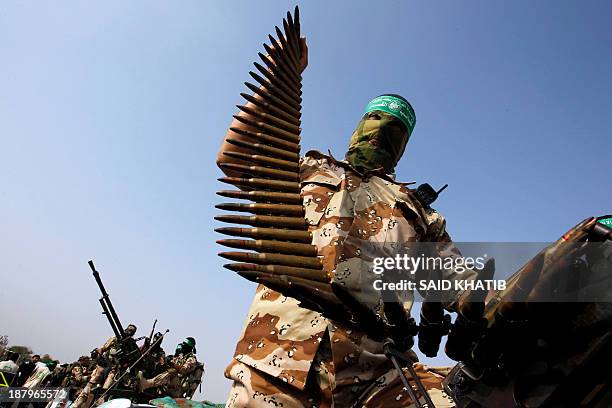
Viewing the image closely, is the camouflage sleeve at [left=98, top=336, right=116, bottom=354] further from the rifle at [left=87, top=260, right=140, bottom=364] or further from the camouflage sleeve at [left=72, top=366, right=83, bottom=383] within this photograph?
the camouflage sleeve at [left=72, top=366, right=83, bottom=383]

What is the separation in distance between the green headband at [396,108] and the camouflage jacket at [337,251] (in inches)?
30.2

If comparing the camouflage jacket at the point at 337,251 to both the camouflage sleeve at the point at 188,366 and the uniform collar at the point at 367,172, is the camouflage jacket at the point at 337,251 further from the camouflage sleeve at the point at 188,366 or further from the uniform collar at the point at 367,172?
the camouflage sleeve at the point at 188,366

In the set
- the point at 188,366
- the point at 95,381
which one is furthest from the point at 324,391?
the point at 95,381

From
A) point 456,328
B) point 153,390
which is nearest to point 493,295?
point 456,328

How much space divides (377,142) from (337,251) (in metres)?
1.38

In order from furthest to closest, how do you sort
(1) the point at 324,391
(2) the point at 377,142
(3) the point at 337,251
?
(2) the point at 377,142
(3) the point at 337,251
(1) the point at 324,391

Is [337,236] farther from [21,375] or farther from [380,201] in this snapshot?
[21,375]

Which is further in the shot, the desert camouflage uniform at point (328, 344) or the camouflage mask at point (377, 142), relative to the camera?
the camouflage mask at point (377, 142)

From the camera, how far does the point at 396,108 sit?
3891 millimetres

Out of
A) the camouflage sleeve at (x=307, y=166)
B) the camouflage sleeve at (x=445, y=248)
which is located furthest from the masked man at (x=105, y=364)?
the camouflage sleeve at (x=445, y=248)

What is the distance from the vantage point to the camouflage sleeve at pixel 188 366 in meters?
14.2

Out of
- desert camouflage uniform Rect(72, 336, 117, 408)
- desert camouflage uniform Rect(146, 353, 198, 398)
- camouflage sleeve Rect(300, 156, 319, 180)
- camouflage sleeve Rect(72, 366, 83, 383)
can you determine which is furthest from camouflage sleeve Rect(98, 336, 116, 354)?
camouflage sleeve Rect(300, 156, 319, 180)

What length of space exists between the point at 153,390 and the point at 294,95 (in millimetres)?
12370

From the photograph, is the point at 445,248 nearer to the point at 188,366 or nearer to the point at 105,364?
the point at 188,366
